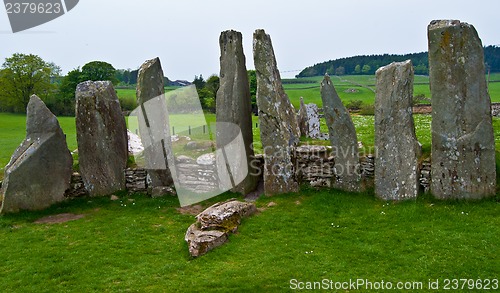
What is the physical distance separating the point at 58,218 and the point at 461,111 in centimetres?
1389

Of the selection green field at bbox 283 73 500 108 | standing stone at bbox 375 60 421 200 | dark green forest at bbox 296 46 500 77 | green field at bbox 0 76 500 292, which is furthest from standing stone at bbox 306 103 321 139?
dark green forest at bbox 296 46 500 77

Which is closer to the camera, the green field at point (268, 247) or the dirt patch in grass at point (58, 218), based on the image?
the green field at point (268, 247)

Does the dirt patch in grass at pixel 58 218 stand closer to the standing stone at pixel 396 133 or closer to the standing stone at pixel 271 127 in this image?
the standing stone at pixel 271 127

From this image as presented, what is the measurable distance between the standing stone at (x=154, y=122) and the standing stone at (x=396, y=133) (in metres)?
8.06

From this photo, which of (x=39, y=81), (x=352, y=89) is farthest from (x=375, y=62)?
(x=39, y=81)

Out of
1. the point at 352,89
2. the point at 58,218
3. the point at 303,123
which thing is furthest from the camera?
the point at 352,89

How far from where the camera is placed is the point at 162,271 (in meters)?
11.1

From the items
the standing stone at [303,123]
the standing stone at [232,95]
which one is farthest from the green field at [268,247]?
the standing stone at [303,123]

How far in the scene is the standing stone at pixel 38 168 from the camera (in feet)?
52.1

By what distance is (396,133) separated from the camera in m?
14.3

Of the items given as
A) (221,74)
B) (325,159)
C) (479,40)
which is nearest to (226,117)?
(221,74)

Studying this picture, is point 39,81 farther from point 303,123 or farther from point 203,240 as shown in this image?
point 203,240

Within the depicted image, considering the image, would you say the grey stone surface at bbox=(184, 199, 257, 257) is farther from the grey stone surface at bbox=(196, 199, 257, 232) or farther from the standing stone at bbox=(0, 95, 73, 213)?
the standing stone at bbox=(0, 95, 73, 213)

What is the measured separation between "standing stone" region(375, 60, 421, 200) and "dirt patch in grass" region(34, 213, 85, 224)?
10693 millimetres
